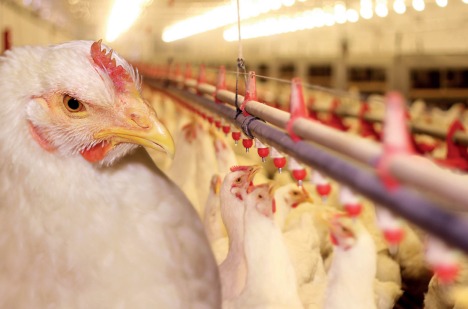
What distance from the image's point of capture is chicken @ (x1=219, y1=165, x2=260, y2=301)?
2.12m

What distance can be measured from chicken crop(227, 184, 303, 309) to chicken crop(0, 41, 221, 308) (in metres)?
0.25

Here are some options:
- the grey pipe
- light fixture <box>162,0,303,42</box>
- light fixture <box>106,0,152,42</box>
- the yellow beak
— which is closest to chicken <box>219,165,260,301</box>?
the yellow beak

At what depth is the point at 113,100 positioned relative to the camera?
1670 millimetres

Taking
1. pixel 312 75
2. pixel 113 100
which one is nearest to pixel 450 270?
pixel 113 100

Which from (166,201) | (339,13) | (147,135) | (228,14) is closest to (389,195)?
(147,135)

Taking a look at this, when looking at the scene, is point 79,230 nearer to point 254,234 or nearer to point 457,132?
point 254,234

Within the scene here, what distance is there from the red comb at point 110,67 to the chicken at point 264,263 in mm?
683

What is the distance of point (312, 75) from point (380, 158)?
382 inches

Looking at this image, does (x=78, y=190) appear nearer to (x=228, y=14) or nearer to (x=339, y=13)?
(x=228, y=14)

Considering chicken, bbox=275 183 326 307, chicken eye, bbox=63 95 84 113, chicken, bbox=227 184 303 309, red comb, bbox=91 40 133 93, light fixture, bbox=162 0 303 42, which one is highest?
light fixture, bbox=162 0 303 42

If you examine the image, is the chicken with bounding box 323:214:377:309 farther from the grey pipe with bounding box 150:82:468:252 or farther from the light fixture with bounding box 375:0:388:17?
the light fixture with bounding box 375:0:388:17

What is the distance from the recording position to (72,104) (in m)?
1.68

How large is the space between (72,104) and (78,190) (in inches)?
10.2

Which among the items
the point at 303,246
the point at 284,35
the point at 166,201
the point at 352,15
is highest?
the point at 352,15
